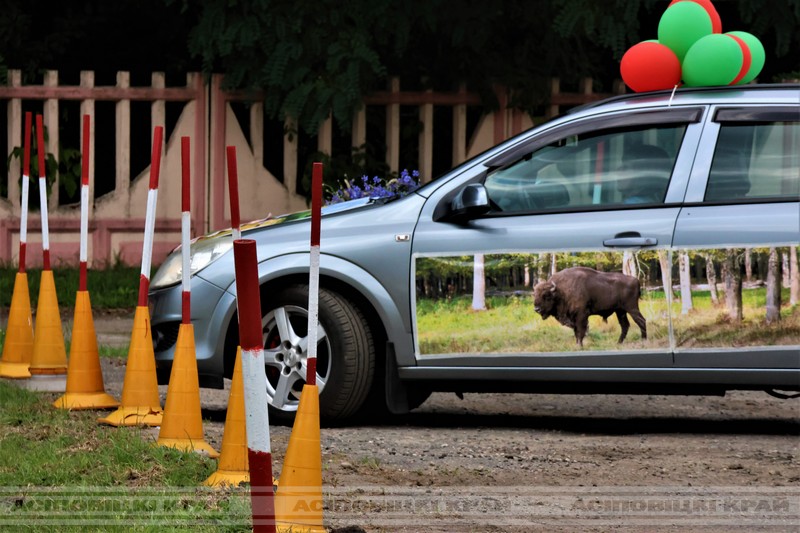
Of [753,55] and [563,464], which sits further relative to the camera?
[753,55]

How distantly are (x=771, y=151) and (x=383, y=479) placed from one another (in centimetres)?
262

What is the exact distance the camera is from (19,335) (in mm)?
8023

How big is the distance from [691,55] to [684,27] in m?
0.32

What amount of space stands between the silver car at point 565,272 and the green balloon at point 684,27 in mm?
653

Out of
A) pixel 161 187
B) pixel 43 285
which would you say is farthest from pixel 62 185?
pixel 43 285

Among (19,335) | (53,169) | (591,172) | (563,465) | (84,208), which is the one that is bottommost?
(563,465)

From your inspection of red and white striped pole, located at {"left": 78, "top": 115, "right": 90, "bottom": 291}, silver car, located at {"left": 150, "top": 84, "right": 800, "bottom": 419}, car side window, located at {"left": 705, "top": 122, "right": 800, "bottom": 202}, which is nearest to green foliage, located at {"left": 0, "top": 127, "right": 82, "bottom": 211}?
red and white striped pole, located at {"left": 78, "top": 115, "right": 90, "bottom": 291}

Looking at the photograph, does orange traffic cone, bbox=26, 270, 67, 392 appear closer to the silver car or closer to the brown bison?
the silver car

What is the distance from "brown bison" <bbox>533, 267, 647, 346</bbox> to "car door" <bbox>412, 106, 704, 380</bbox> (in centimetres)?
3

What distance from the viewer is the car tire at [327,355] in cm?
676

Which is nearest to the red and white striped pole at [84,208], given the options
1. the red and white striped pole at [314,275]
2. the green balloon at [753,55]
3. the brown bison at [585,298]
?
the brown bison at [585,298]

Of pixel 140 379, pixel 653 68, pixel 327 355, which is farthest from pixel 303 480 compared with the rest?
pixel 653 68

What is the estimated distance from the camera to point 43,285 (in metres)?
7.72

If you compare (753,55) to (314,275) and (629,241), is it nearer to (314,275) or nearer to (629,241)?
(629,241)
